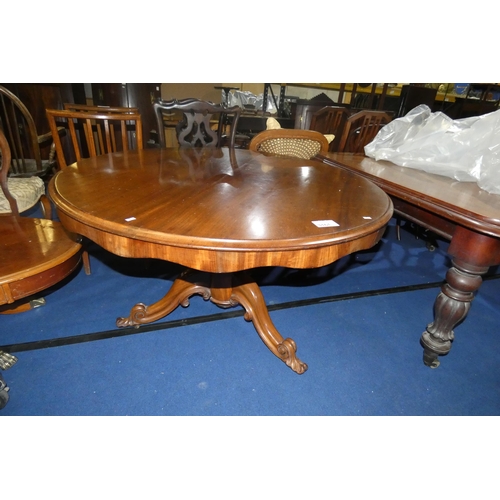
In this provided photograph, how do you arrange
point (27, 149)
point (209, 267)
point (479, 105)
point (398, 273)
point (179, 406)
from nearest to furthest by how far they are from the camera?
point (209, 267), point (179, 406), point (398, 273), point (27, 149), point (479, 105)

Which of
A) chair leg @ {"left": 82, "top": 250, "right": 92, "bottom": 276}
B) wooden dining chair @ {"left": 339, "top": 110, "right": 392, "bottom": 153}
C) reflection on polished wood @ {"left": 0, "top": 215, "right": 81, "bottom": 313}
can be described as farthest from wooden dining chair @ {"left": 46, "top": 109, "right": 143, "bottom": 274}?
wooden dining chair @ {"left": 339, "top": 110, "right": 392, "bottom": 153}

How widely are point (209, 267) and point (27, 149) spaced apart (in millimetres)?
3223

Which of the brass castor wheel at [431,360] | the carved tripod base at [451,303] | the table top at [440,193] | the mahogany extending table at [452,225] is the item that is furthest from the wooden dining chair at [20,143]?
the brass castor wheel at [431,360]

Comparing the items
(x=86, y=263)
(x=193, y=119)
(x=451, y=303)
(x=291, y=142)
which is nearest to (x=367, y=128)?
(x=291, y=142)

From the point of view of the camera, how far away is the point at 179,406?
48.3 inches

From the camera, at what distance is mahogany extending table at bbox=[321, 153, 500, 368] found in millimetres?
1067

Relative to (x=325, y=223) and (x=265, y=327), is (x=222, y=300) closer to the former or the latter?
(x=265, y=327)

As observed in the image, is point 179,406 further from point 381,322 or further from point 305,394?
point 381,322

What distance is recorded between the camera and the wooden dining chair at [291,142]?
1.98 metres

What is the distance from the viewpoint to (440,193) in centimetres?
125

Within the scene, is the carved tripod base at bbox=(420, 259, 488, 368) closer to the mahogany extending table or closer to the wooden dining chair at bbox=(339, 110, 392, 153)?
the mahogany extending table

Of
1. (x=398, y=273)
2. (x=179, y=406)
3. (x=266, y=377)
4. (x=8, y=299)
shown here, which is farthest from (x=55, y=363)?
(x=398, y=273)

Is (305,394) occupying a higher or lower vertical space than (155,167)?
lower

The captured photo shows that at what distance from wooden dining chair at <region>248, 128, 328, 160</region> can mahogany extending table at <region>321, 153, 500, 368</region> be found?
2.00 feet
